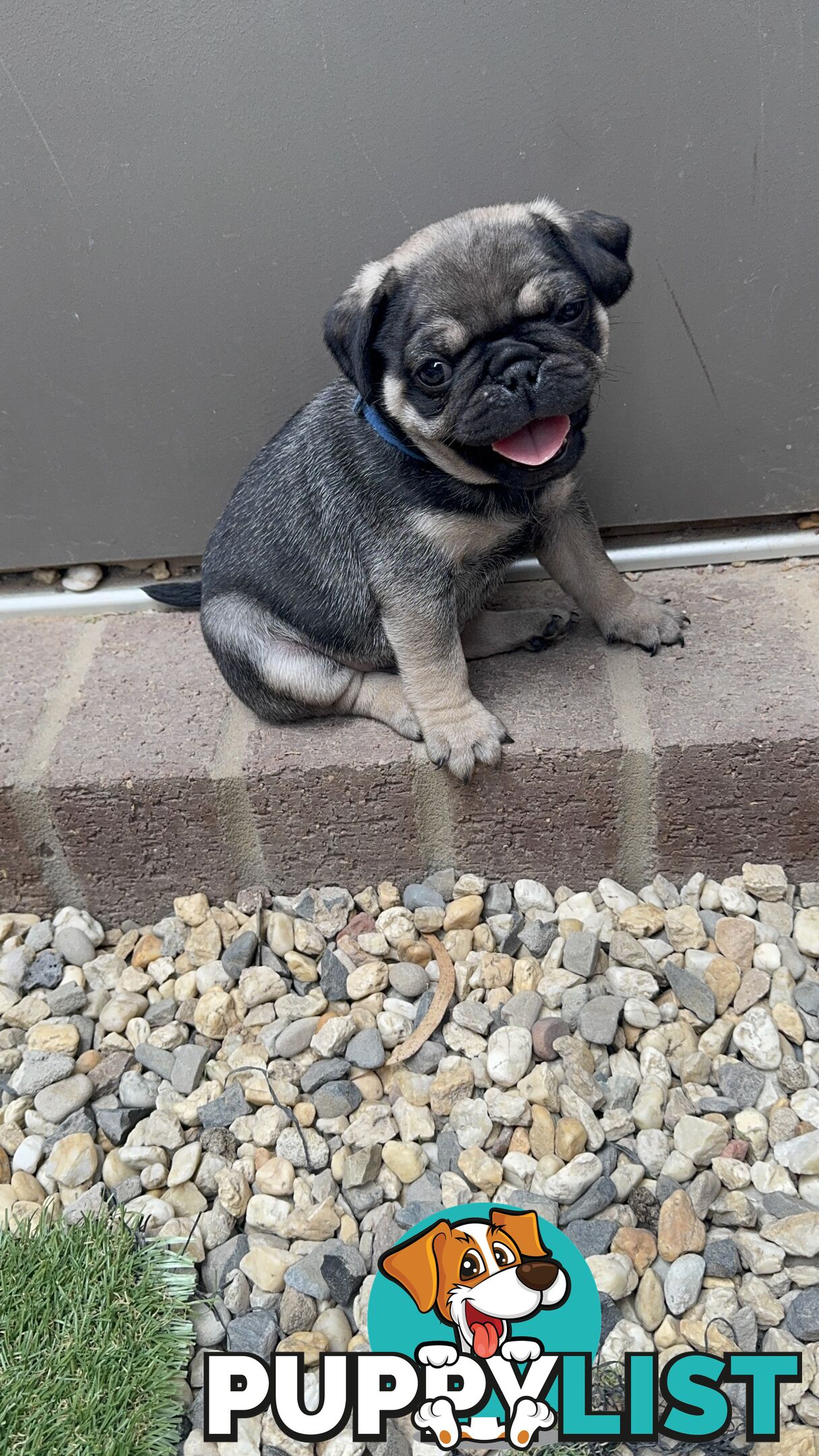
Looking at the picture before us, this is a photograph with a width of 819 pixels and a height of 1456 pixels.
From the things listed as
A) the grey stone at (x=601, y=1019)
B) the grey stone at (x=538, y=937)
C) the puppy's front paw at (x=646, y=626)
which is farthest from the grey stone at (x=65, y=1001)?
the puppy's front paw at (x=646, y=626)

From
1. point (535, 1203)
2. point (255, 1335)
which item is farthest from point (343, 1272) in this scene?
point (535, 1203)

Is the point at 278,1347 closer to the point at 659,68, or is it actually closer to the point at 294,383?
the point at 294,383

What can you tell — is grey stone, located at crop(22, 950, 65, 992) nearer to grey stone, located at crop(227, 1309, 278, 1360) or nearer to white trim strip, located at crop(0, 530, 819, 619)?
grey stone, located at crop(227, 1309, 278, 1360)

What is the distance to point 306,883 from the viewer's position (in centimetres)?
288

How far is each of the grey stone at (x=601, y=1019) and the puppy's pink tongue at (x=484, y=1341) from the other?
2.20 feet

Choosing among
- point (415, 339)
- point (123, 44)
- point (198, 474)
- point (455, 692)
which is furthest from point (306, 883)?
point (123, 44)

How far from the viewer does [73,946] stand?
9.24ft

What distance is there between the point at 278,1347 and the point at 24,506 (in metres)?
2.54

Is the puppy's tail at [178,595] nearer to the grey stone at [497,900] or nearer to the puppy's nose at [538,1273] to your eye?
the grey stone at [497,900]

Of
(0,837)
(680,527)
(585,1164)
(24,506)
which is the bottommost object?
(585,1164)

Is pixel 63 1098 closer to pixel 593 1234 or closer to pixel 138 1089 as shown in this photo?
pixel 138 1089

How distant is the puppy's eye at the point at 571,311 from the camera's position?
82.3 inches

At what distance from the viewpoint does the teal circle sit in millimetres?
1876

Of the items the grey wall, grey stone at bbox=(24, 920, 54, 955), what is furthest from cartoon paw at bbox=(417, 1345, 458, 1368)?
the grey wall
